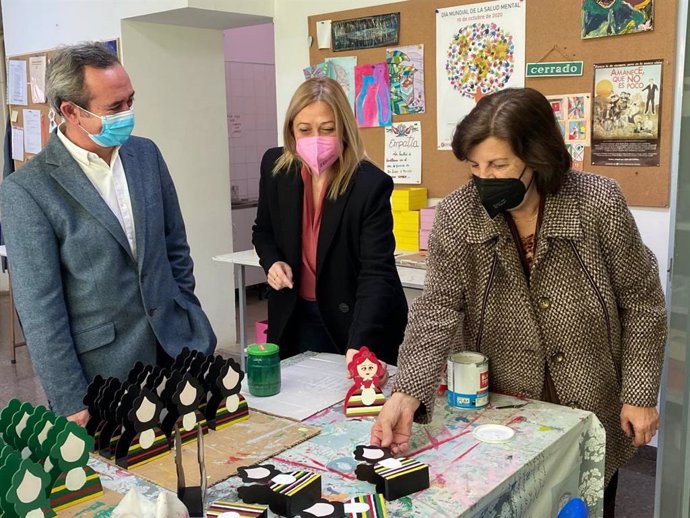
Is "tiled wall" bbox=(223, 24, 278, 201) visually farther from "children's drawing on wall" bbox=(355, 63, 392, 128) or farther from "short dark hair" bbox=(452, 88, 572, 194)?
"short dark hair" bbox=(452, 88, 572, 194)

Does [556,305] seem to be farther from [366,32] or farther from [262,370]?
[366,32]

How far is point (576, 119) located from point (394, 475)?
7.30 feet

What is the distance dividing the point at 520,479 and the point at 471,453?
100 mm

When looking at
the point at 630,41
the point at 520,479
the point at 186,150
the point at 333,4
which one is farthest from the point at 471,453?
the point at 186,150

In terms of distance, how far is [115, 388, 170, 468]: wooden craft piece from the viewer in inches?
50.1

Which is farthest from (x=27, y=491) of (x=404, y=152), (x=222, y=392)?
(x=404, y=152)

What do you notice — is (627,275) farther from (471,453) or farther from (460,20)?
(460,20)

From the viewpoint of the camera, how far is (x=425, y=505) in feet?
3.73

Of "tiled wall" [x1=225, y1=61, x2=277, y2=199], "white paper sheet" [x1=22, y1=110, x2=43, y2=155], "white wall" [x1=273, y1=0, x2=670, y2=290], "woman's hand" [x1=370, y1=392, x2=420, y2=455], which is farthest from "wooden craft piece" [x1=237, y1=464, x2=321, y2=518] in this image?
"tiled wall" [x1=225, y1=61, x2=277, y2=199]

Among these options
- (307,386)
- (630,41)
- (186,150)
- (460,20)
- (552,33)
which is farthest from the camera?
(186,150)

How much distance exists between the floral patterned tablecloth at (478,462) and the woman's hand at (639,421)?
0.08 m

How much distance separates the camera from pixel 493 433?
4.57 ft

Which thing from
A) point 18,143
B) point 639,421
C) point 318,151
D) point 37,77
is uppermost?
point 37,77

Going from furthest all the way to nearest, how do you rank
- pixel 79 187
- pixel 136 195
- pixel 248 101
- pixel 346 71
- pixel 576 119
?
pixel 248 101 → pixel 346 71 → pixel 576 119 → pixel 136 195 → pixel 79 187
